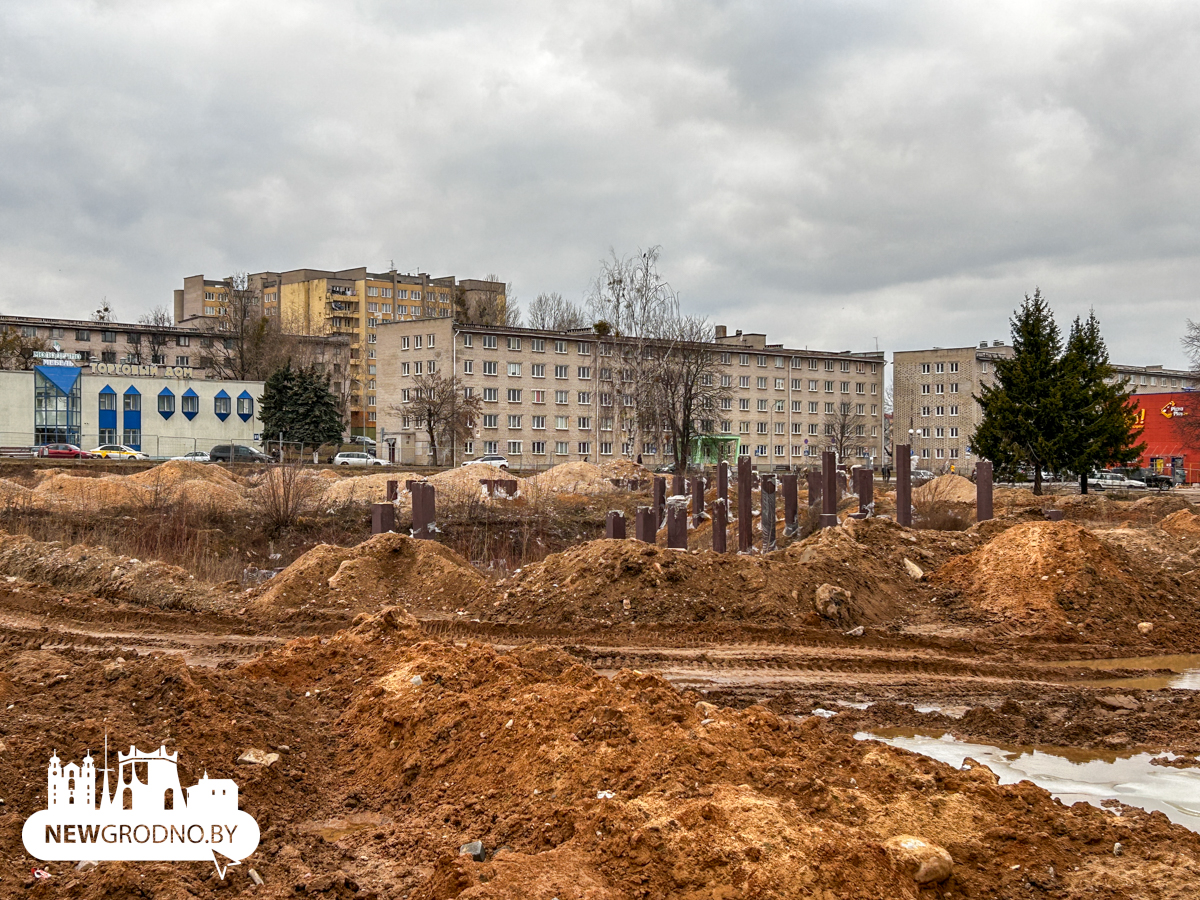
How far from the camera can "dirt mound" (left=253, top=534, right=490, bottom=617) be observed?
15.3 metres

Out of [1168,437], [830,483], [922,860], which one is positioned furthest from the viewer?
[1168,437]

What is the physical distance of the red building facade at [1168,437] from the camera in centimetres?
6012

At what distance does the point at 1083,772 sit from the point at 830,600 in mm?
6595

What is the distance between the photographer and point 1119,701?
10320 millimetres

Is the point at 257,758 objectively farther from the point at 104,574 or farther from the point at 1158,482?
the point at 1158,482

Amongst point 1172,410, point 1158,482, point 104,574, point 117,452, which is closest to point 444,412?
point 117,452

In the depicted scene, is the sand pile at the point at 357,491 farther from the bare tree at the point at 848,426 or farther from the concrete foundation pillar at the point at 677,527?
the bare tree at the point at 848,426

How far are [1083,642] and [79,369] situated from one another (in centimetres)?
6728

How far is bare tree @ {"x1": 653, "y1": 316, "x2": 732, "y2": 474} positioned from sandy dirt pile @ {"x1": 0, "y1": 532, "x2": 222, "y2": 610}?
36389 mm

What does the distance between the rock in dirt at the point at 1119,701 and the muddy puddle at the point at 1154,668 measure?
886 millimetres

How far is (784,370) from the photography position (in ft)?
301

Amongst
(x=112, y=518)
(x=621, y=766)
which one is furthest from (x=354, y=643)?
(x=112, y=518)

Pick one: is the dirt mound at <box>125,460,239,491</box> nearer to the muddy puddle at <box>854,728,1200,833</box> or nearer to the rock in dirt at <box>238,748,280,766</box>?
the rock in dirt at <box>238,748,280,766</box>

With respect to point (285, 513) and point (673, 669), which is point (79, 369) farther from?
point (673, 669)
